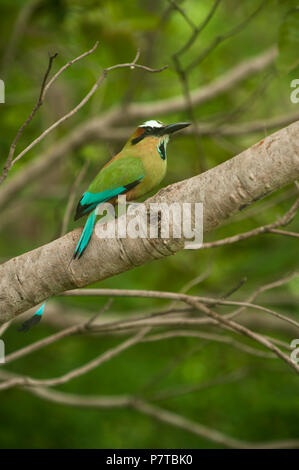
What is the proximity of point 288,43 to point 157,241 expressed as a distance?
172cm

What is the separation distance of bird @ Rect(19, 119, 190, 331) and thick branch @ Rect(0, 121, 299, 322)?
7.7 inches

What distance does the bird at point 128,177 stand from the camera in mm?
2943

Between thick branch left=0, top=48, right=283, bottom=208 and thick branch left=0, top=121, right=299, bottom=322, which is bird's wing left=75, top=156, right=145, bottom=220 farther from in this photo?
thick branch left=0, top=48, right=283, bottom=208

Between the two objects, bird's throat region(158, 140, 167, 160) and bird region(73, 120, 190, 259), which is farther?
bird's throat region(158, 140, 167, 160)

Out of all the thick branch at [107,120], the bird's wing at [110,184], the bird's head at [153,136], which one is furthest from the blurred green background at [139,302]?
the bird's wing at [110,184]

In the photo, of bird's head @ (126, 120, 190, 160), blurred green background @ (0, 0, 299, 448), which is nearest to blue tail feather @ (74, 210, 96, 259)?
bird's head @ (126, 120, 190, 160)

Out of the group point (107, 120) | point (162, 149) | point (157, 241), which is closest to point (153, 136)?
point (162, 149)

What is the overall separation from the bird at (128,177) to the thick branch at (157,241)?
0.20m

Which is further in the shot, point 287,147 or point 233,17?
point 233,17

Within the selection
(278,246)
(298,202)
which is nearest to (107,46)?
(278,246)

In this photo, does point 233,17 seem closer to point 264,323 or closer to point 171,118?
point 171,118

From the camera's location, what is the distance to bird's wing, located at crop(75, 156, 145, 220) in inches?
115

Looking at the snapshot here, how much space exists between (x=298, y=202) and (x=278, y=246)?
7.97ft
